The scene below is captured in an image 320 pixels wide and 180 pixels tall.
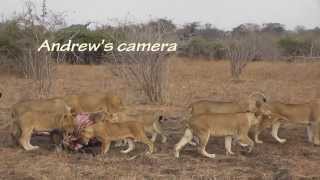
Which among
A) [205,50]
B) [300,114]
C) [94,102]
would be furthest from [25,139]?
[205,50]

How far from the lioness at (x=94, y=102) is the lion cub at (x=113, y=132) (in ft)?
6.37

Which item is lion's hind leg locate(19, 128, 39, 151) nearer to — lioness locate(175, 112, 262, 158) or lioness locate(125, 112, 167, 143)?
lioness locate(125, 112, 167, 143)

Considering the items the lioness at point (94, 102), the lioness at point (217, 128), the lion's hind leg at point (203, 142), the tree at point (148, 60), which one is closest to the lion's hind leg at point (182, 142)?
the lioness at point (217, 128)

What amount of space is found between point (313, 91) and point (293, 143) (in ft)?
33.3

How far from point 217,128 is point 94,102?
3.27 meters

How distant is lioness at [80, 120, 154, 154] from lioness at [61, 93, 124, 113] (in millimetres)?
1941

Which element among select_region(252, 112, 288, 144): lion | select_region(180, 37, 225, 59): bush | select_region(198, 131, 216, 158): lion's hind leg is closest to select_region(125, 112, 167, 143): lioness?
select_region(198, 131, 216, 158): lion's hind leg

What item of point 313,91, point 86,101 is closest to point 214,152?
point 86,101

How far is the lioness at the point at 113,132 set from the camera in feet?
32.2

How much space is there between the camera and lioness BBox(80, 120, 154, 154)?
32.2ft

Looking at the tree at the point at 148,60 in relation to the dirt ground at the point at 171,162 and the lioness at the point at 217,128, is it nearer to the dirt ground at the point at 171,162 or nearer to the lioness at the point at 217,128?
the dirt ground at the point at 171,162

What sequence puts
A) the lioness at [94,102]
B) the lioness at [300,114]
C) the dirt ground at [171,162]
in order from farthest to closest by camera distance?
1. the lioness at [94,102]
2. the lioness at [300,114]
3. the dirt ground at [171,162]

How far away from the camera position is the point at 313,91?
2069cm

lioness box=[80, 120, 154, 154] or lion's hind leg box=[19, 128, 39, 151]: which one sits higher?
lioness box=[80, 120, 154, 154]
